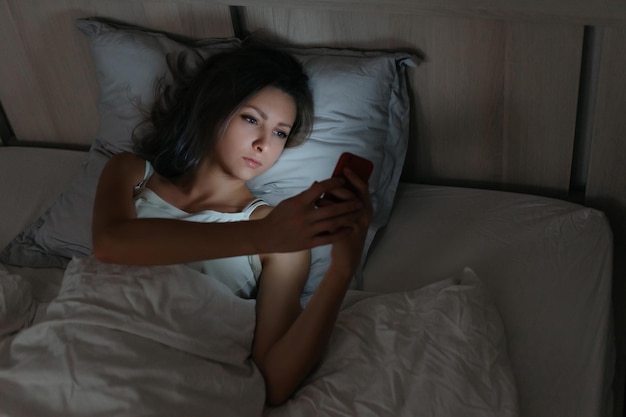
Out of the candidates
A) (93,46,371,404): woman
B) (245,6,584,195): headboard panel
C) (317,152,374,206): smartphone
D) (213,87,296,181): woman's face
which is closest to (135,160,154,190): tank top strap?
(93,46,371,404): woman

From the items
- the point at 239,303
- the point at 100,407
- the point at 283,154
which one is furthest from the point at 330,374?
the point at 283,154

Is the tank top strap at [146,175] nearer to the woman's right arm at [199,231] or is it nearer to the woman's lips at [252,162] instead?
the woman's right arm at [199,231]

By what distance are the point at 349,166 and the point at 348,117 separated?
15.2 inches

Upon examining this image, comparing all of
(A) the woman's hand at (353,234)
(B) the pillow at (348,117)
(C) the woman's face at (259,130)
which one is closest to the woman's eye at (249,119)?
(C) the woman's face at (259,130)

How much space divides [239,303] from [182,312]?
109 millimetres

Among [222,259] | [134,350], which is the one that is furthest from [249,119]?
[134,350]

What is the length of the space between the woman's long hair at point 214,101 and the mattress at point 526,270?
32cm

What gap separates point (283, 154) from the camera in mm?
1463

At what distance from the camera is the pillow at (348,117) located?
56.8 inches

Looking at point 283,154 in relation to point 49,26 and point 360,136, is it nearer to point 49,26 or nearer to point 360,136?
point 360,136

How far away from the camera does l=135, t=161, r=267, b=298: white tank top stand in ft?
4.40

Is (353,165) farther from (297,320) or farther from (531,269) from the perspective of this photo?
(531,269)

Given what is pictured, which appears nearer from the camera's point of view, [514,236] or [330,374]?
[330,374]

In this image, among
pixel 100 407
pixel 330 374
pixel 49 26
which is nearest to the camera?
pixel 100 407
